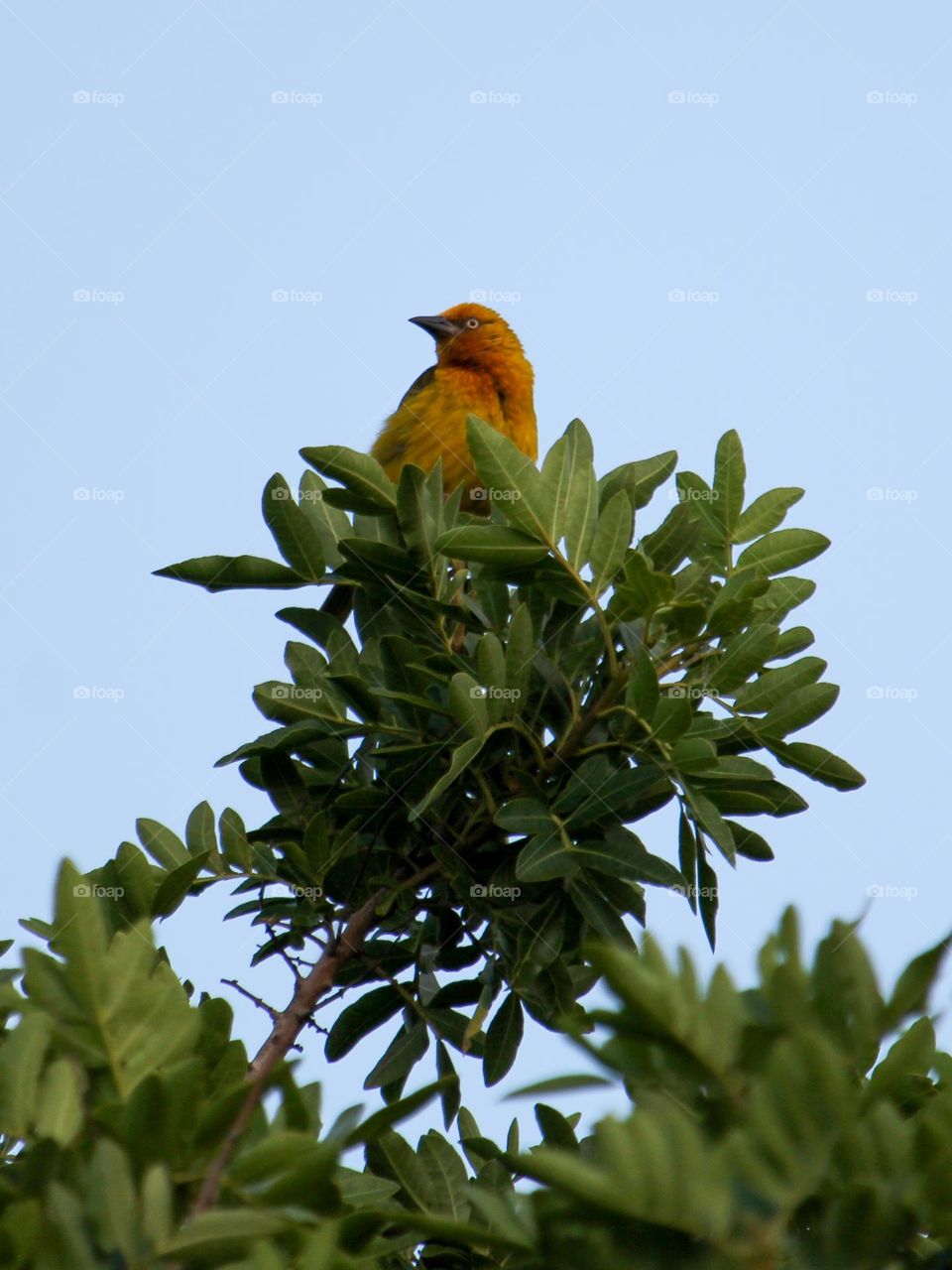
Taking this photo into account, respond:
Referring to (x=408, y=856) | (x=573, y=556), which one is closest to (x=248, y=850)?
(x=408, y=856)

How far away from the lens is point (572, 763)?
2.77m

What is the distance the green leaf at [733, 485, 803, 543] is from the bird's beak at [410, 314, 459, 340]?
4124 millimetres

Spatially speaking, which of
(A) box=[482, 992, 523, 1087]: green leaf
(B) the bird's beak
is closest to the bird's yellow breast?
(B) the bird's beak

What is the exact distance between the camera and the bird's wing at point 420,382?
6548mm

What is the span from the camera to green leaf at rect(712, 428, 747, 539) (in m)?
3.14

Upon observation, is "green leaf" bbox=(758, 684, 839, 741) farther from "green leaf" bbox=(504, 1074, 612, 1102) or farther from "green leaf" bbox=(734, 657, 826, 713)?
"green leaf" bbox=(504, 1074, 612, 1102)

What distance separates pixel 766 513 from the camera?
315 cm

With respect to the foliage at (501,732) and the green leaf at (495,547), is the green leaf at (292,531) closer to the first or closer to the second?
the foliage at (501,732)

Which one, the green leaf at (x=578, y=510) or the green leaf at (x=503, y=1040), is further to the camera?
the green leaf at (x=503, y=1040)

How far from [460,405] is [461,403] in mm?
16

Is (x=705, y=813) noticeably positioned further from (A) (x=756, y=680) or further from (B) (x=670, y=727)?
(A) (x=756, y=680)

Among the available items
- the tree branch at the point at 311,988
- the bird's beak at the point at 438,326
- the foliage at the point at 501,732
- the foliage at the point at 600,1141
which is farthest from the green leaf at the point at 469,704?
the bird's beak at the point at 438,326

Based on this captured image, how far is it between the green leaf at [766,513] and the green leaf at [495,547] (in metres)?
0.66

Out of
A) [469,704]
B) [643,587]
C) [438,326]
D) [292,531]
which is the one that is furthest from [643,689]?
[438,326]
